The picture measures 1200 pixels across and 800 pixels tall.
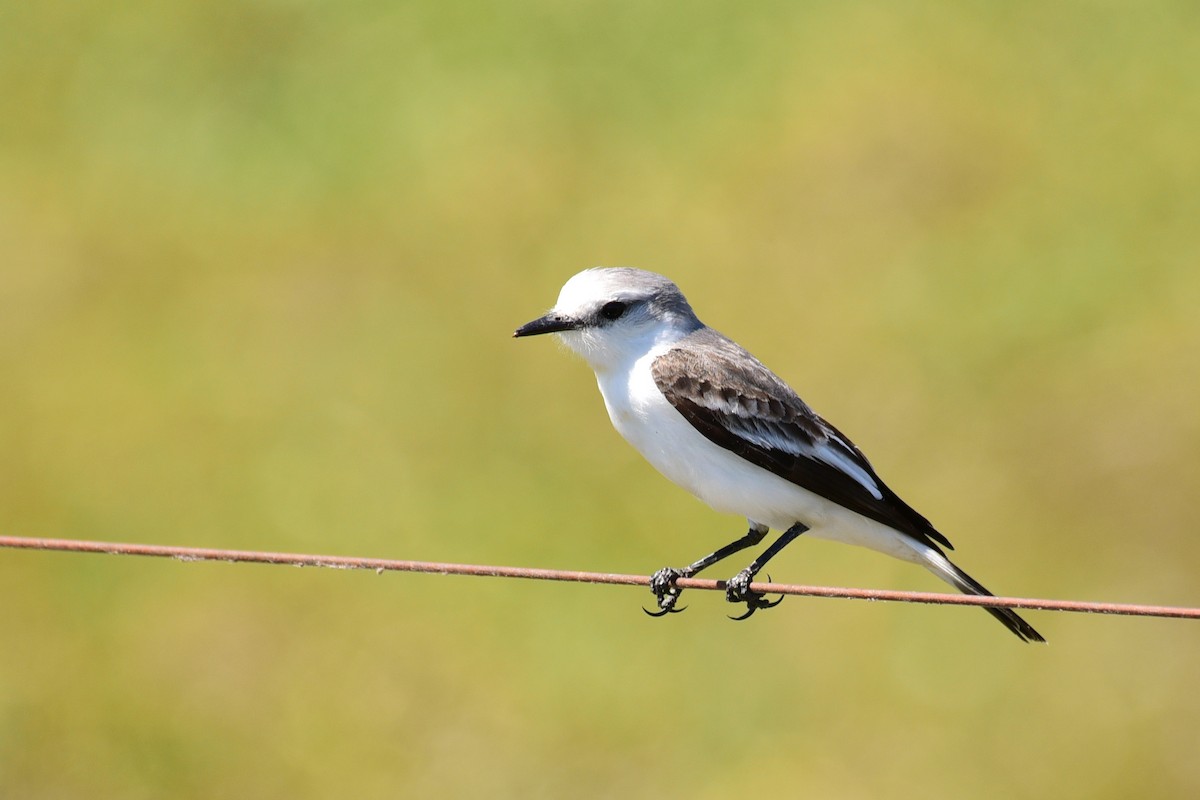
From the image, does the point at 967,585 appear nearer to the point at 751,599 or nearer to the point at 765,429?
the point at 751,599

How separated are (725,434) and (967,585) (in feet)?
3.68

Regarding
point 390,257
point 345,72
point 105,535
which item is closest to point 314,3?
point 345,72

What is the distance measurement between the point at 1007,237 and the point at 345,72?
19.2 feet

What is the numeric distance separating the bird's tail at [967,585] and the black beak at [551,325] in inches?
65.2

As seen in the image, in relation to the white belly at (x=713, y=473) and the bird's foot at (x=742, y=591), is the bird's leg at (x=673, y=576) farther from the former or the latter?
the white belly at (x=713, y=473)

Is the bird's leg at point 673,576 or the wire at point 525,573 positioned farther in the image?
the bird's leg at point 673,576

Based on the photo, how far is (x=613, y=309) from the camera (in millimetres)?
6273

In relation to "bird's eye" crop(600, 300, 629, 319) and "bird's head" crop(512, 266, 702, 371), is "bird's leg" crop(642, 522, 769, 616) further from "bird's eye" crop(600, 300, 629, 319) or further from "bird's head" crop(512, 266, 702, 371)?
"bird's eye" crop(600, 300, 629, 319)

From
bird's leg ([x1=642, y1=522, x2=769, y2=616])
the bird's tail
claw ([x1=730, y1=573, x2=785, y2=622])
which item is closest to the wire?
bird's leg ([x1=642, y1=522, x2=769, y2=616])

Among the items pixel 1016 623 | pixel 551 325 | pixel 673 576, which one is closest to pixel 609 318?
pixel 551 325

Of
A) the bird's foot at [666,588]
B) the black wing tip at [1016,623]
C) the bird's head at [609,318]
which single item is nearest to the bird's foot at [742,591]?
the bird's foot at [666,588]

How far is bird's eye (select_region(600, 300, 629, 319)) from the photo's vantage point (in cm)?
625

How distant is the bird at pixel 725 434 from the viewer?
6039mm

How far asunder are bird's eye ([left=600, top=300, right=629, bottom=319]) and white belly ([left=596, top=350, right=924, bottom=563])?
213mm
